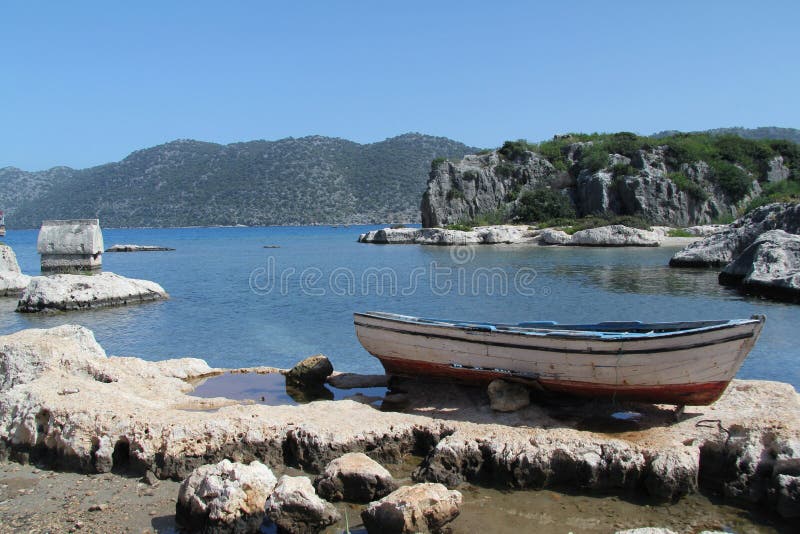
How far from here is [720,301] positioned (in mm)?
21516

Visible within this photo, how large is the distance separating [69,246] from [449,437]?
26475mm

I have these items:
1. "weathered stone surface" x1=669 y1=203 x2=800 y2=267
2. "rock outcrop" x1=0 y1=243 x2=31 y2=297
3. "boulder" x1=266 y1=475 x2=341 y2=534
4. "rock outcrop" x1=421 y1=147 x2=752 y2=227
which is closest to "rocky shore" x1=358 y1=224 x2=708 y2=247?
"rock outcrop" x1=421 y1=147 x2=752 y2=227

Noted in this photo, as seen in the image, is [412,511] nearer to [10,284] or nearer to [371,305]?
[371,305]

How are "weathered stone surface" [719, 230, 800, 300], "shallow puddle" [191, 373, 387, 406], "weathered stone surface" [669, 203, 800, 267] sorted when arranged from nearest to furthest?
1. "shallow puddle" [191, 373, 387, 406]
2. "weathered stone surface" [719, 230, 800, 300]
3. "weathered stone surface" [669, 203, 800, 267]

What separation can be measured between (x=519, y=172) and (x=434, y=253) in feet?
96.1

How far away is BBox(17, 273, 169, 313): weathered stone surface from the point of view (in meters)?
21.7

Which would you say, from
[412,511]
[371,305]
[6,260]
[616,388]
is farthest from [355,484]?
[6,260]

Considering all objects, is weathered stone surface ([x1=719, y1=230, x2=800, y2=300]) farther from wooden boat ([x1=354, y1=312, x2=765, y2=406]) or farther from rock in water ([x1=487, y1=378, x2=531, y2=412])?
rock in water ([x1=487, y1=378, x2=531, y2=412])

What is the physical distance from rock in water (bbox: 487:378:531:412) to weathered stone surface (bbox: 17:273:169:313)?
1788cm

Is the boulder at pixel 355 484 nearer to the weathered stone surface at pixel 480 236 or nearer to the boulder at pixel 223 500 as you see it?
the boulder at pixel 223 500

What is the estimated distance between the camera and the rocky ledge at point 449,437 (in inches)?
285

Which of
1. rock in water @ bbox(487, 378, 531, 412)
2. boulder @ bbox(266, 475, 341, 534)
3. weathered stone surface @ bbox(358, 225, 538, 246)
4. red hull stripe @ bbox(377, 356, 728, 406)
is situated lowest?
boulder @ bbox(266, 475, 341, 534)

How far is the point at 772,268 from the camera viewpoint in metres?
23.0

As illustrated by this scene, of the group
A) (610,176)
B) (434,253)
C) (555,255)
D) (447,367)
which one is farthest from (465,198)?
(447,367)
